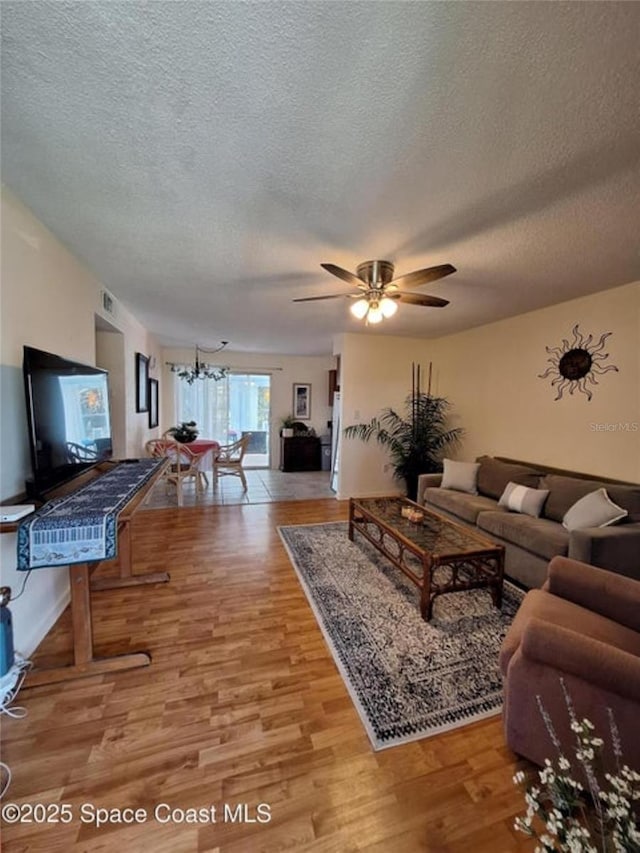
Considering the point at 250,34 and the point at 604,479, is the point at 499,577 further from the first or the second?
the point at 250,34

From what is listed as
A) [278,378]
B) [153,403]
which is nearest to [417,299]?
[153,403]

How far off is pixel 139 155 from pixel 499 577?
3.06 metres

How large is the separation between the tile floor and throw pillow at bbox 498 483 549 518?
2.47 m

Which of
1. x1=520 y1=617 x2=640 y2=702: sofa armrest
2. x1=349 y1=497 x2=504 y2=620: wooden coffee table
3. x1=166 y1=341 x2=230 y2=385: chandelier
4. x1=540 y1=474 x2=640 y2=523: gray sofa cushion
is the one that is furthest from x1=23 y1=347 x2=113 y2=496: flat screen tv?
x1=166 y1=341 x2=230 y2=385: chandelier

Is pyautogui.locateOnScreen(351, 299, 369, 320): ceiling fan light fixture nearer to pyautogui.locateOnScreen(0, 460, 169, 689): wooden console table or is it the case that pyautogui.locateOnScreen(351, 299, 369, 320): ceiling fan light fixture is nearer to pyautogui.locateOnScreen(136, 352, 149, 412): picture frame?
pyautogui.locateOnScreen(0, 460, 169, 689): wooden console table

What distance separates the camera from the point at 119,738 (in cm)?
136

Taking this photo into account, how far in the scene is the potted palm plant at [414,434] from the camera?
4609 mm

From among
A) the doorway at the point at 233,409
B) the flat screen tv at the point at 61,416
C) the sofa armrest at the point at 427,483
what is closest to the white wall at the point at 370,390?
the sofa armrest at the point at 427,483

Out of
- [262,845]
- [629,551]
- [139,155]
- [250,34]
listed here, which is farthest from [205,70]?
[629,551]

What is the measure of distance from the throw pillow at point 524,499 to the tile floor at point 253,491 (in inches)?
97.3

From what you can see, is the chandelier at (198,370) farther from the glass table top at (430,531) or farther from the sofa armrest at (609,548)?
the sofa armrest at (609,548)

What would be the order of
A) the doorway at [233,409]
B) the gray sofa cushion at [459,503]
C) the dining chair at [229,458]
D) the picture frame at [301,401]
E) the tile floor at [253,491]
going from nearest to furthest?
the gray sofa cushion at [459,503], the tile floor at [253,491], the dining chair at [229,458], the doorway at [233,409], the picture frame at [301,401]

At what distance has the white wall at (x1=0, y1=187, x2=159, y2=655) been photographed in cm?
163

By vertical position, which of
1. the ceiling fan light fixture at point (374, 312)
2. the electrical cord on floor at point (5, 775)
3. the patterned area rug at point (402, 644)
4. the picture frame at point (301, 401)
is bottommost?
the electrical cord on floor at point (5, 775)
